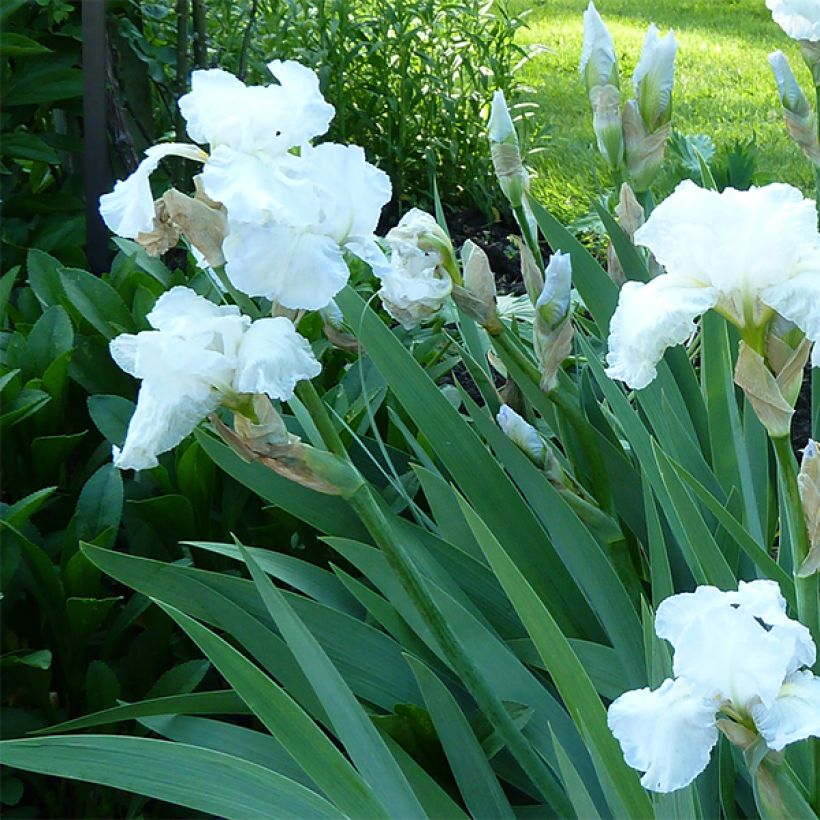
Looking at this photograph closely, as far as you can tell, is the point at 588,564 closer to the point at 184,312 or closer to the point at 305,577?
the point at 305,577

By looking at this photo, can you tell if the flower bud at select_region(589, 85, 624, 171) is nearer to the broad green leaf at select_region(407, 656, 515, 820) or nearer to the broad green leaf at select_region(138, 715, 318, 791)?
the broad green leaf at select_region(407, 656, 515, 820)

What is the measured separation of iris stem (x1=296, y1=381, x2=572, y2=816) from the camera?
2.66ft

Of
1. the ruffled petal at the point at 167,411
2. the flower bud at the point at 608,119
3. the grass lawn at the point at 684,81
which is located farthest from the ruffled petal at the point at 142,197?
the grass lawn at the point at 684,81

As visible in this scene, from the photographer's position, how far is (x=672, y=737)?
0.65 metres

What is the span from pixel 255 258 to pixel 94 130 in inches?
62.9

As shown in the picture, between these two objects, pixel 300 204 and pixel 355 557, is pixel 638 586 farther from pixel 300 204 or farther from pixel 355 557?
pixel 300 204

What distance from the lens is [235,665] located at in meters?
0.89

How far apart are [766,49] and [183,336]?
5506mm

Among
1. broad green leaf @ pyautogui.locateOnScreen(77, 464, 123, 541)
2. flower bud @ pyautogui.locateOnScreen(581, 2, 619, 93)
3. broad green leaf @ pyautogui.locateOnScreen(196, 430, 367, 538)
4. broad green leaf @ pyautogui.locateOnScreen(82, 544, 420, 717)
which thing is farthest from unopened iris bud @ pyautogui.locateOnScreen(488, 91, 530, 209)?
broad green leaf @ pyautogui.locateOnScreen(77, 464, 123, 541)

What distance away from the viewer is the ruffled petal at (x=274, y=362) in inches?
27.9

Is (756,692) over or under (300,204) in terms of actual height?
under

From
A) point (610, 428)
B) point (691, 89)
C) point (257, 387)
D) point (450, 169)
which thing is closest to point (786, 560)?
point (610, 428)

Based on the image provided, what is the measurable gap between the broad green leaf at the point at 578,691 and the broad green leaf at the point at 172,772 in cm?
21

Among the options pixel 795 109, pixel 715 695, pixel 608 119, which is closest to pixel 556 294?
pixel 608 119
